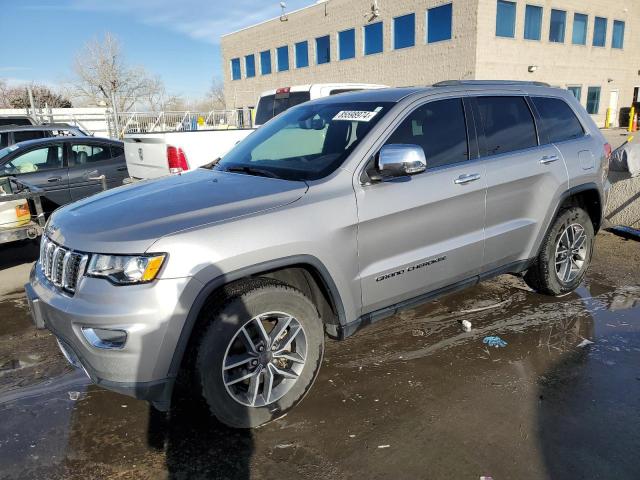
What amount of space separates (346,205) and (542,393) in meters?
1.72

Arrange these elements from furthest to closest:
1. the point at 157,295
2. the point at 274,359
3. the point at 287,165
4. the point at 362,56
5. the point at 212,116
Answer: the point at 362,56
the point at 212,116
the point at 287,165
the point at 274,359
the point at 157,295

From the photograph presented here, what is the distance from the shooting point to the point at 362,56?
94.8ft

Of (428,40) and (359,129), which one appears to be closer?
(359,129)

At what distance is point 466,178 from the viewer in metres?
3.47

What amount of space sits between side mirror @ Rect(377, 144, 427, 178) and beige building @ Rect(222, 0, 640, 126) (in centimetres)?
2228

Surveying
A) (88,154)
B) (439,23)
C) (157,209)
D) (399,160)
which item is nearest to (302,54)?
(439,23)

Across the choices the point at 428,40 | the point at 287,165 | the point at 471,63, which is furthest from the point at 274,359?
the point at 428,40

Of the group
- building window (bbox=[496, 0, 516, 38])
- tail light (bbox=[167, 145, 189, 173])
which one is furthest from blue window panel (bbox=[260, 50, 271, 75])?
tail light (bbox=[167, 145, 189, 173])

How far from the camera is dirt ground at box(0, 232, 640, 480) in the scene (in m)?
2.52

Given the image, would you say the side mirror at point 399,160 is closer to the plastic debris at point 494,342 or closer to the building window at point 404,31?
the plastic debris at point 494,342

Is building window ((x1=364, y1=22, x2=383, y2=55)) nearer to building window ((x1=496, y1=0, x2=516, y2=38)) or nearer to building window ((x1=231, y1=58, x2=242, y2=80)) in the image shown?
building window ((x1=496, y1=0, x2=516, y2=38))

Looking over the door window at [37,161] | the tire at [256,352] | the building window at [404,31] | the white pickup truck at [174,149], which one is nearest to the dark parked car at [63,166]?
the door window at [37,161]

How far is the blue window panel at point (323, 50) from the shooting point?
30.9 metres

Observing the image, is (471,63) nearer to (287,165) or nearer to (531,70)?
(531,70)
